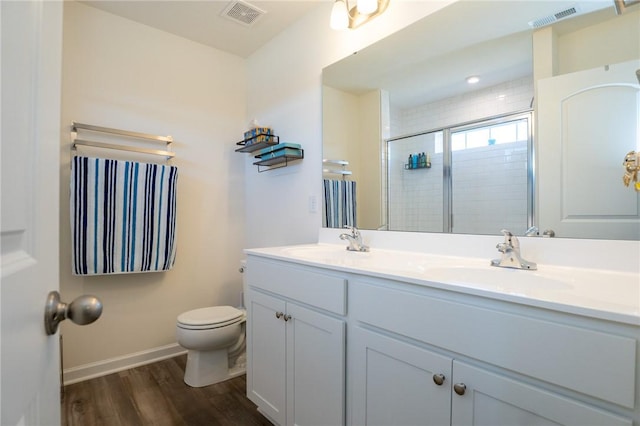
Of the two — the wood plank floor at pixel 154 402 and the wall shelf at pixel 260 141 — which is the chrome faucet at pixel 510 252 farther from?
the wall shelf at pixel 260 141

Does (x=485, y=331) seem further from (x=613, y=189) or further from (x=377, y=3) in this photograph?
(x=377, y=3)

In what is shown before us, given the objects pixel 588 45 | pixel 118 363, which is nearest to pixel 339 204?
pixel 588 45

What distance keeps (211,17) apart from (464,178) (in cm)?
201

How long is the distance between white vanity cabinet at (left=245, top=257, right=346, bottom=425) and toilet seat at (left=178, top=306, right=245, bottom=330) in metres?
0.41

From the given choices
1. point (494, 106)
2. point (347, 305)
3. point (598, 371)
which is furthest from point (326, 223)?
point (598, 371)

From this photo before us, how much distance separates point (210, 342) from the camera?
1.94 metres

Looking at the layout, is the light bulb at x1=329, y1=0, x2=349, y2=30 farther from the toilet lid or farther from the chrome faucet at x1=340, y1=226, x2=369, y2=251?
the toilet lid

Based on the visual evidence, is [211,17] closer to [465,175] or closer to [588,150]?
[465,175]

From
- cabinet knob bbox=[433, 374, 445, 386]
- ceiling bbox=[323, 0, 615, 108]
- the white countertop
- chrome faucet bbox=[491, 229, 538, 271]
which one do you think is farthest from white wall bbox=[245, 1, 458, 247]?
cabinet knob bbox=[433, 374, 445, 386]

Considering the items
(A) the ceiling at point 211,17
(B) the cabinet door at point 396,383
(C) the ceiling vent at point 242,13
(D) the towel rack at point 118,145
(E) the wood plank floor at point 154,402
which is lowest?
(E) the wood plank floor at point 154,402

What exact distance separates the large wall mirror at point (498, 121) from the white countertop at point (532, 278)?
0.12 metres

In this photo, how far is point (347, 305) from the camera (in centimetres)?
117

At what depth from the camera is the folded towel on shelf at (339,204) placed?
1889 mm

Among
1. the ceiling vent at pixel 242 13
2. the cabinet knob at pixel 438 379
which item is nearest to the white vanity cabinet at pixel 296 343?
the cabinet knob at pixel 438 379
